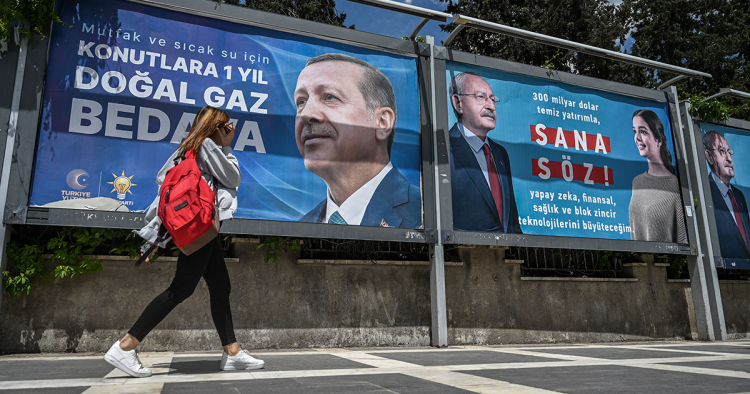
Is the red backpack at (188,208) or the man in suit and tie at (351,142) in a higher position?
the man in suit and tie at (351,142)

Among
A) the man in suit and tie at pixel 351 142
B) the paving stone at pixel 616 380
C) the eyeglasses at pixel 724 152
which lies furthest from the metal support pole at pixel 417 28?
the eyeglasses at pixel 724 152

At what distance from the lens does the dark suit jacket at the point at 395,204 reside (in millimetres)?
6496

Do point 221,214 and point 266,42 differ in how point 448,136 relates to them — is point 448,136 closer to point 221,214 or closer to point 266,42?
point 266,42

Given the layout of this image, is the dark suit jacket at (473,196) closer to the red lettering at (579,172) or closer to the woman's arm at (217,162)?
the red lettering at (579,172)

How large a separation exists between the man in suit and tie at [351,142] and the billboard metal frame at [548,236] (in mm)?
731

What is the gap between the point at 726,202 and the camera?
9125mm

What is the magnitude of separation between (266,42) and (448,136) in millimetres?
2877

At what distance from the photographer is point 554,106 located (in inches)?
317

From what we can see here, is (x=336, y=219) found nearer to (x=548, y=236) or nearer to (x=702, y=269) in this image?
(x=548, y=236)

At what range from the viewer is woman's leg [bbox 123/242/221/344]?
321 centimetres

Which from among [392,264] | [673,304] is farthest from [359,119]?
[673,304]

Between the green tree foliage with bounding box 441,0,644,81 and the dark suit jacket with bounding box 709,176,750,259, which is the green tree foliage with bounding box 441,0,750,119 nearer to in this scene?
the green tree foliage with bounding box 441,0,644,81

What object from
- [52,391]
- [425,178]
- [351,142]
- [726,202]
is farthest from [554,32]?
[52,391]

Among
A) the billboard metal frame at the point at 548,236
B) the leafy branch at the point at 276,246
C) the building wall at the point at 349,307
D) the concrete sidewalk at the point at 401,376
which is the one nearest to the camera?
the concrete sidewalk at the point at 401,376
